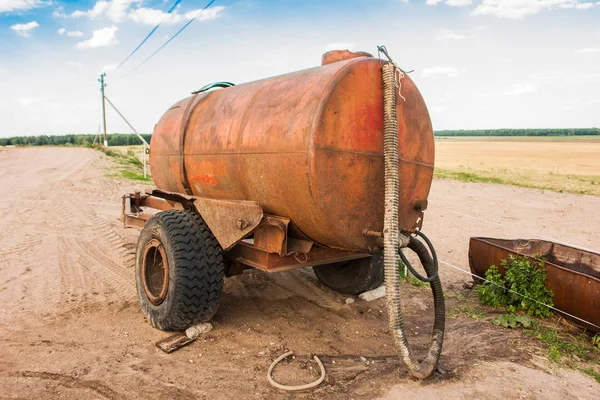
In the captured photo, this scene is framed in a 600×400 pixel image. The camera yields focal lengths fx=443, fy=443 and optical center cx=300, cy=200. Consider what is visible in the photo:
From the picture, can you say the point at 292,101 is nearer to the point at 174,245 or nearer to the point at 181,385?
the point at 174,245

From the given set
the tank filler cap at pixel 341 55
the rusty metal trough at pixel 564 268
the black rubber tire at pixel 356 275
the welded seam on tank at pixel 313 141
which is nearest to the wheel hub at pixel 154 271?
the welded seam on tank at pixel 313 141

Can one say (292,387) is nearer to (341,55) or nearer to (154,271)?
(154,271)

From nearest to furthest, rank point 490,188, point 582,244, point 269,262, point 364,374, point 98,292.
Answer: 1. point 364,374
2. point 269,262
3. point 98,292
4. point 582,244
5. point 490,188

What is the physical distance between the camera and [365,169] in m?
3.77

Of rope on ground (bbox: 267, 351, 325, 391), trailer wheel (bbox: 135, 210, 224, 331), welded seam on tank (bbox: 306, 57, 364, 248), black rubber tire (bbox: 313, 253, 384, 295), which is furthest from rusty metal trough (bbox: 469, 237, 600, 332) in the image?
trailer wheel (bbox: 135, 210, 224, 331)

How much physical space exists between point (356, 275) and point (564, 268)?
2292mm

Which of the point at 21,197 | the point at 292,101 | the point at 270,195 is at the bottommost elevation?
the point at 21,197

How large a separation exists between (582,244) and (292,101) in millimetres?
7744

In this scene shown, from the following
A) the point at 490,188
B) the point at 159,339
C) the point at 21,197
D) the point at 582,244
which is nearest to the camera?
the point at 159,339

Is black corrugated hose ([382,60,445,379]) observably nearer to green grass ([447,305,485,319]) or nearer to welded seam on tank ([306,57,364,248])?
welded seam on tank ([306,57,364,248])

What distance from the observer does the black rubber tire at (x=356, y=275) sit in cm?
543

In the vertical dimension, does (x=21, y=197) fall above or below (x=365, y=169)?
below

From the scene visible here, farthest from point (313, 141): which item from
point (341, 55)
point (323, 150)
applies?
point (341, 55)

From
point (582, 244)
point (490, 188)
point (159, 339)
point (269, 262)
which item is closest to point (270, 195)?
point (269, 262)
